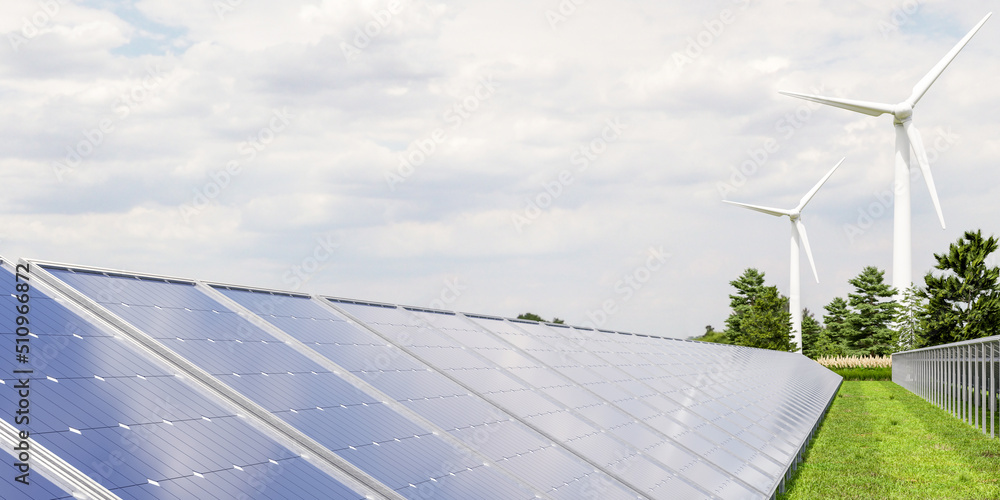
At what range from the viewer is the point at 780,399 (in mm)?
31969

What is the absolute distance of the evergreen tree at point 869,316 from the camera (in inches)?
4142

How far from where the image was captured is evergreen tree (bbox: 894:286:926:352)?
86062mm

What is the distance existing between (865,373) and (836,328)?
95.8ft

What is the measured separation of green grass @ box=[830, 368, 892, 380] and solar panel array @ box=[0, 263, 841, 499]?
235 ft

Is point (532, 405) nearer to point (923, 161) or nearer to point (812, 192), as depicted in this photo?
point (923, 161)

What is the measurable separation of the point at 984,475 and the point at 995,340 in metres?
12.2

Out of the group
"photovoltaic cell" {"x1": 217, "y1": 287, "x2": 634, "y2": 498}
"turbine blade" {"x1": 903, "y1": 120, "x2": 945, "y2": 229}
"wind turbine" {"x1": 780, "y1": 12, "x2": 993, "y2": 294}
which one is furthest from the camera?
"wind turbine" {"x1": 780, "y1": 12, "x2": 993, "y2": 294}

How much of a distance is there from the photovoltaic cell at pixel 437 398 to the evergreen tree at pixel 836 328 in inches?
4080

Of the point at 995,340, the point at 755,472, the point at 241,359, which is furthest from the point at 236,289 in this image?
the point at 995,340

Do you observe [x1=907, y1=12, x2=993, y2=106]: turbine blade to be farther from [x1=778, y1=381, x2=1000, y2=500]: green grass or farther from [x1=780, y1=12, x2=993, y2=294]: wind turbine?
[x1=778, y1=381, x2=1000, y2=500]: green grass

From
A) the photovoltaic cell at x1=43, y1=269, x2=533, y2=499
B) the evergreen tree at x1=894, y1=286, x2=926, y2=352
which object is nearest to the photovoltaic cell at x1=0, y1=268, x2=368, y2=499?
the photovoltaic cell at x1=43, y1=269, x2=533, y2=499

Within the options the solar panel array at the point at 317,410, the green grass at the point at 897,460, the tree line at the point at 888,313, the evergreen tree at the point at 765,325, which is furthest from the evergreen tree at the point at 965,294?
the solar panel array at the point at 317,410

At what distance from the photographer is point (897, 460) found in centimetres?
2658

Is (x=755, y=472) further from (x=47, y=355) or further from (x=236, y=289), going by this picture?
(x=47, y=355)
